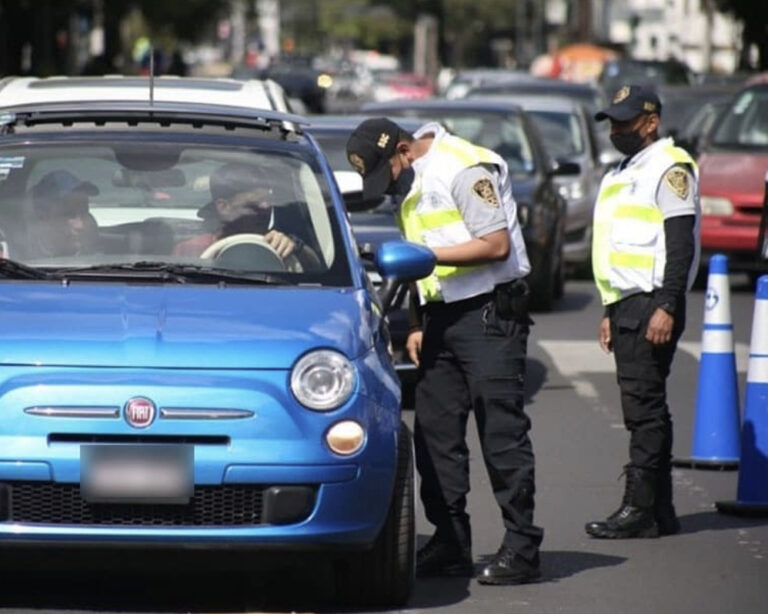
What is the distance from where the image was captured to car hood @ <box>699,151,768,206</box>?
1941cm

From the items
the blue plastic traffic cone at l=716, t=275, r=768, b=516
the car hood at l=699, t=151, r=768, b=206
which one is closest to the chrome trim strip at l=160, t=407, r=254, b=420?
the blue plastic traffic cone at l=716, t=275, r=768, b=516

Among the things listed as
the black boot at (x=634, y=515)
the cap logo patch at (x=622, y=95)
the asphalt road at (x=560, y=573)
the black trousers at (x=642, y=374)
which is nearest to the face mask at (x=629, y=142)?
the cap logo patch at (x=622, y=95)

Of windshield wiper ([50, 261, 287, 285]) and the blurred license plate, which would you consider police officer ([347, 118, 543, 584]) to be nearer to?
windshield wiper ([50, 261, 287, 285])

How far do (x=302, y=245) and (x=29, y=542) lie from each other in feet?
5.38

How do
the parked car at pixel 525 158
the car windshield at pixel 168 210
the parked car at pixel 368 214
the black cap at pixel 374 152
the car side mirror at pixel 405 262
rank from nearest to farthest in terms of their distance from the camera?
the car side mirror at pixel 405 262 < the black cap at pixel 374 152 < the car windshield at pixel 168 210 < the parked car at pixel 368 214 < the parked car at pixel 525 158

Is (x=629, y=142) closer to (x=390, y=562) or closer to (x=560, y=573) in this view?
(x=560, y=573)

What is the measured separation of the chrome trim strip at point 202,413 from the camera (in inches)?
260

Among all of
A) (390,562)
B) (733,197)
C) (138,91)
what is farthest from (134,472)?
(733,197)

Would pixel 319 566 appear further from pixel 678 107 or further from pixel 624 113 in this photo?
pixel 678 107

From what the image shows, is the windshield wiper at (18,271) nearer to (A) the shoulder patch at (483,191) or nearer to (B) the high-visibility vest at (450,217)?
(B) the high-visibility vest at (450,217)

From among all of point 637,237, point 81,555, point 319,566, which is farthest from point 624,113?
point 81,555

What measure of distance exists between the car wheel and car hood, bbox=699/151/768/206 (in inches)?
495

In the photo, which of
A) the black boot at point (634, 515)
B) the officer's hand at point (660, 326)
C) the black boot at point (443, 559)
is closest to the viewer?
the black boot at point (443, 559)

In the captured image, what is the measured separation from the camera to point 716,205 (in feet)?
64.0
